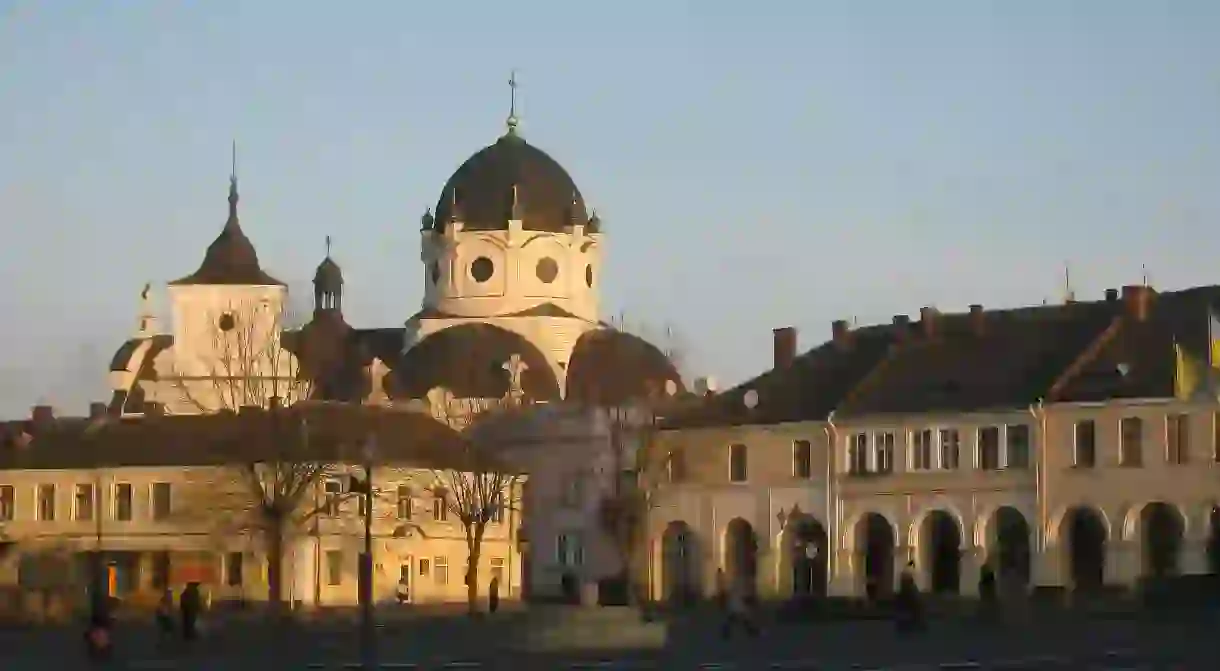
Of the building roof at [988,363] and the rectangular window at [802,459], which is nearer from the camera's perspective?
the building roof at [988,363]

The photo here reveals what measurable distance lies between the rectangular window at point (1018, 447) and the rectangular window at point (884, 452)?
170 inches

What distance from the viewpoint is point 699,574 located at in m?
94.1

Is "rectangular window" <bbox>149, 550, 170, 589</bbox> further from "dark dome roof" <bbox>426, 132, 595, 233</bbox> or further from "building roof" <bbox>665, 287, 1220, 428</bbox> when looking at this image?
"dark dome roof" <bbox>426, 132, 595, 233</bbox>

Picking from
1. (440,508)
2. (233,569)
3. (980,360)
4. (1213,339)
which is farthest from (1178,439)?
(233,569)

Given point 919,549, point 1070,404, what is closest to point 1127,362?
point 1070,404

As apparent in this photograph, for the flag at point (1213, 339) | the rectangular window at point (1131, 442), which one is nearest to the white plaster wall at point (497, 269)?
the rectangular window at point (1131, 442)

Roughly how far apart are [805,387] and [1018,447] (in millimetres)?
9849

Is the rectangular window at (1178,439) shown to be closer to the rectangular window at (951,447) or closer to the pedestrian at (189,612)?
the rectangular window at (951,447)

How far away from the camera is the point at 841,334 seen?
3760 inches

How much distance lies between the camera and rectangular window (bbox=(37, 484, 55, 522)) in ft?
340

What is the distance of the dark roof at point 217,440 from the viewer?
9562 centimetres

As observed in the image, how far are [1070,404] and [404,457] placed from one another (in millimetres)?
29344

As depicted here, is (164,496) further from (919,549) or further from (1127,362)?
(1127,362)

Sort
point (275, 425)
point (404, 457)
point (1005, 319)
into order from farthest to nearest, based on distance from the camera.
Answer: point (404, 457), point (1005, 319), point (275, 425)
